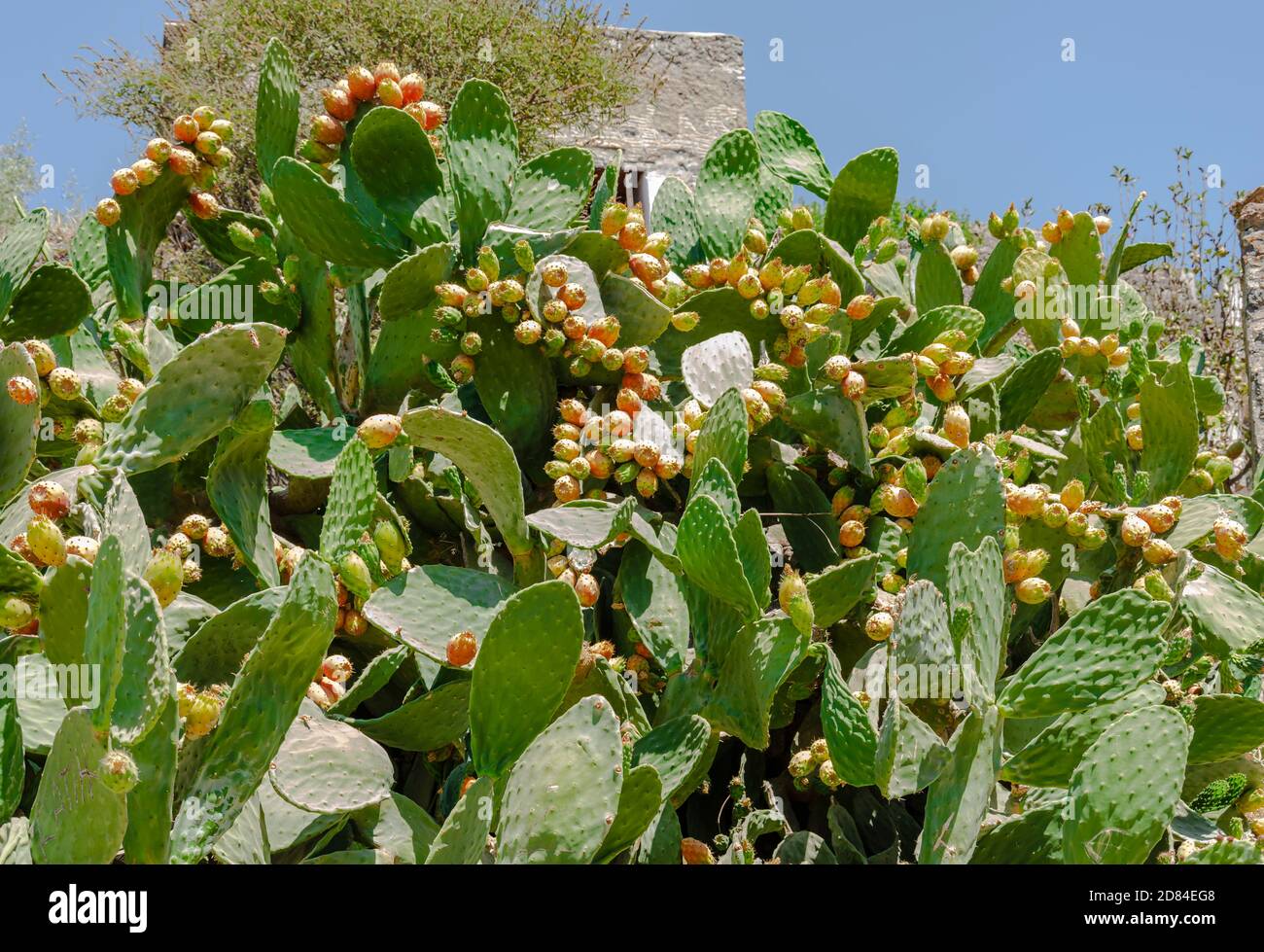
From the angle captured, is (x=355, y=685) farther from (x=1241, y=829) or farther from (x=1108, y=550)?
(x=1241, y=829)

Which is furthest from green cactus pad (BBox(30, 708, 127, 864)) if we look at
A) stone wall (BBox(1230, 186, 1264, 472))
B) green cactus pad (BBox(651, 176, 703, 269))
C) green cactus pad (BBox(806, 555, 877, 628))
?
stone wall (BBox(1230, 186, 1264, 472))

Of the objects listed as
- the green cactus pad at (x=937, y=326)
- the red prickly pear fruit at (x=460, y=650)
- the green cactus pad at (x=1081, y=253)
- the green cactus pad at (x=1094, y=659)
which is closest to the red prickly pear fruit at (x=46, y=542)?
the red prickly pear fruit at (x=460, y=650)

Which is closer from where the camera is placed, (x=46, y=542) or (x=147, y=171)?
(x=46, y=542)

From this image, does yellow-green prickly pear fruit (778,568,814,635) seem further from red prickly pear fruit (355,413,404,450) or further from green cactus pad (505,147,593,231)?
green cactus pad (505,147,593,231)

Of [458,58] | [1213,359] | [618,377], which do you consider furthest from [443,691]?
[458,58]

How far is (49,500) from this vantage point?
42.2 inches

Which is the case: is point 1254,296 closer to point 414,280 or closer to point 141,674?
point 414,280

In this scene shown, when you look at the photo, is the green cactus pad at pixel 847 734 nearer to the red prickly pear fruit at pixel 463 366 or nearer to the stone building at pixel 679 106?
the red prickly pear fruit at pixel 463 366

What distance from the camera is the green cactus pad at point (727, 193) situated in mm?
1601

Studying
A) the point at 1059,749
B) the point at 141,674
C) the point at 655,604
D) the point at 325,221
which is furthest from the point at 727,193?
the point at 141,674

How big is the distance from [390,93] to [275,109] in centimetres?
20

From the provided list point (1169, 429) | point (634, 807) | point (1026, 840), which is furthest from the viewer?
point (1169, 429)

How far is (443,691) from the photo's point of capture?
1142mm

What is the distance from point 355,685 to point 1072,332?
114 cm
